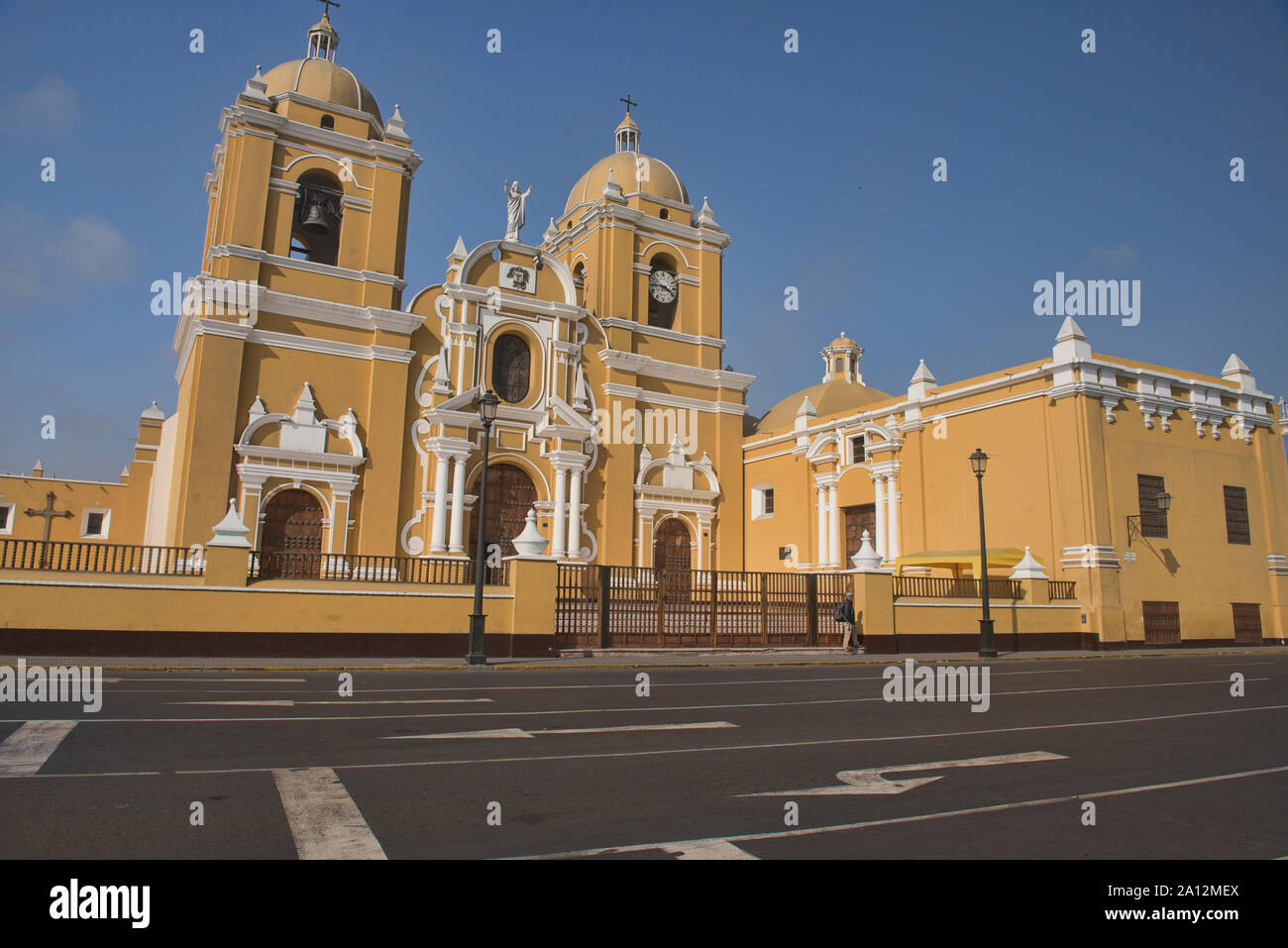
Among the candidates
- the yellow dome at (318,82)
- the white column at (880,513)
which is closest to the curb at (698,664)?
the white column at (880,513)

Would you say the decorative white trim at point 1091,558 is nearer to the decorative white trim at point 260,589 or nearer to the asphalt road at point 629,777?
the asphalt road at point 629,777

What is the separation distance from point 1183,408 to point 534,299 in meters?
20.3

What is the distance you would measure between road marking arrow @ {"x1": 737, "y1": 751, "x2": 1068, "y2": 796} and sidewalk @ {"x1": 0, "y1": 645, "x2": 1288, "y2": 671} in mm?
9130

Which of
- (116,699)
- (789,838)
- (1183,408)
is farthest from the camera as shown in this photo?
(1183,408)

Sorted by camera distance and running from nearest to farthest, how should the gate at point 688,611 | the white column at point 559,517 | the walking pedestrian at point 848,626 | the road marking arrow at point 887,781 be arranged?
the road marking arrow at point 887,781 < the gate at point 688,611 < the walking pedestrian at point 848,626 < the white column at point 559,517

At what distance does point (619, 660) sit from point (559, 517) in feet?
35.9

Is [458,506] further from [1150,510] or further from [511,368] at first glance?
[1150,510]

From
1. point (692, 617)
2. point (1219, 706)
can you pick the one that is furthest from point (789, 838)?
point (692, 617)

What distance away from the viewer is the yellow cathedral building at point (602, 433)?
74.6 feet

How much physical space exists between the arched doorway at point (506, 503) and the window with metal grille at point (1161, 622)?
1797cm

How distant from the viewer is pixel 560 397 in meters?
27.5

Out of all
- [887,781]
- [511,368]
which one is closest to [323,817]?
[887,781]
